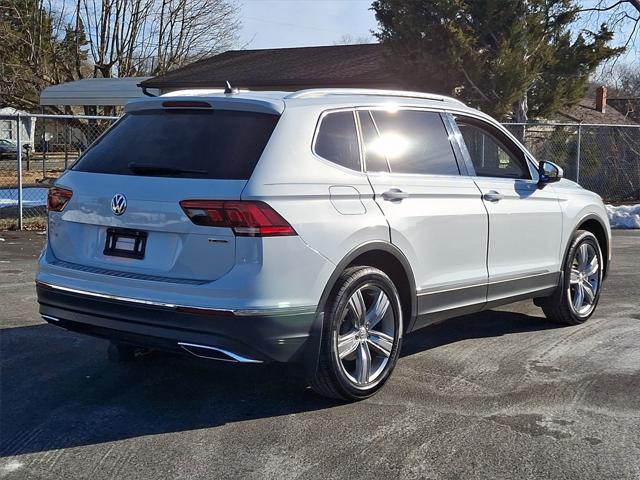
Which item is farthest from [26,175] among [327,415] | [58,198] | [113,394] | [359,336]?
→ [327,415]

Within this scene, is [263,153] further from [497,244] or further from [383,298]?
[497,244]

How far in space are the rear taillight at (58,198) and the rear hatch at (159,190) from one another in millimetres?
36

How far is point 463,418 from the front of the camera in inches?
177

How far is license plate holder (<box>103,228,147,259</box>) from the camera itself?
14.1ft

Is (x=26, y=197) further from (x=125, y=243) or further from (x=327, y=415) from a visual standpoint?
(x=327, y=415)

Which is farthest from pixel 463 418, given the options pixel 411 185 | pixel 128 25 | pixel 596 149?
pixel 128 25

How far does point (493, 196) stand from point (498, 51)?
1068 centimetres

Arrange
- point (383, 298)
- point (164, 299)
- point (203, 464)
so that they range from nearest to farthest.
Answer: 1. point (203, 464)
2. point (164, 299)
3. point (383, 298)

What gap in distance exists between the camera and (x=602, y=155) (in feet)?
59.1

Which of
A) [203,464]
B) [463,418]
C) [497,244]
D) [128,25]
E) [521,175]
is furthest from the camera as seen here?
[128,25]

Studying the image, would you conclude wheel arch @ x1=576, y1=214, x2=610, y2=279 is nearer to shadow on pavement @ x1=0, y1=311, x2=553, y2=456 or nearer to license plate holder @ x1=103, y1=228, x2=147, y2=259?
shadow on pavement @ x1=0, y1=311, x2=553, y2=456

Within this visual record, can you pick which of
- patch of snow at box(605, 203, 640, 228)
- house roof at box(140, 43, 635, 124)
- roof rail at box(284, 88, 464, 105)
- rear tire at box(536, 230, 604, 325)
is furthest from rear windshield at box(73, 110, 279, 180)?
house roof at box(140, 43, 635, 124)

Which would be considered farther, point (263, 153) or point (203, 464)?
point (263, 153)

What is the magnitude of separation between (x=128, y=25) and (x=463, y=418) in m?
28.4
